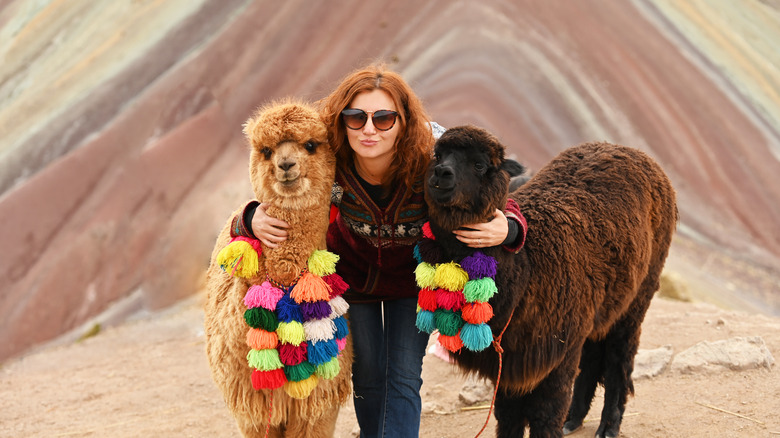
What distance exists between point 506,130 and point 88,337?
5.18 metres

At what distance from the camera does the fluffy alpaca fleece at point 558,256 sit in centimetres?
211

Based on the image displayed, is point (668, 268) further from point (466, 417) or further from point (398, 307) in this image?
point (398, 307)

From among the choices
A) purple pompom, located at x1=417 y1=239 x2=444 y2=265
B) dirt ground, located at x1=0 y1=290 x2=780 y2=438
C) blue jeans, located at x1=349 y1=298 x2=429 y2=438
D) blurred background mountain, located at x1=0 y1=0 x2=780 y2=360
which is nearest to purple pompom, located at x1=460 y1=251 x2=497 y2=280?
purple pompom, located at x1=417 y1=239 x2=444 y2=265

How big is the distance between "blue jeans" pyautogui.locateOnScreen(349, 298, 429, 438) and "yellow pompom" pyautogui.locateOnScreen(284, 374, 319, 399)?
10.6 inches

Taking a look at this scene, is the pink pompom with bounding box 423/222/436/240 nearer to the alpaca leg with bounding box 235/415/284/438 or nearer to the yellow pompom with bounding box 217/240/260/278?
the yellow pompom with bounding box 217/240/260/278

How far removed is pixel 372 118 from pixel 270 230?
21.3 inches

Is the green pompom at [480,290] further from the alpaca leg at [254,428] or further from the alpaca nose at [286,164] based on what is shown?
the alpaca leg at [254,428]

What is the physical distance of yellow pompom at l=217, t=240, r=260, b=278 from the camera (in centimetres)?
212

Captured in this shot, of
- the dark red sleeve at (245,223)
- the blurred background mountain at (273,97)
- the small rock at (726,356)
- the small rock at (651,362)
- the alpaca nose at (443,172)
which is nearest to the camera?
the alpaca nose at (443,172)

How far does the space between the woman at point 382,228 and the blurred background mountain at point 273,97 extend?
405 cm

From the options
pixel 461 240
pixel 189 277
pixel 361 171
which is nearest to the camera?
pixel 461 240

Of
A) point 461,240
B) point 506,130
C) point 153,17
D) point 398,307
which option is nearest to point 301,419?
point 398,307

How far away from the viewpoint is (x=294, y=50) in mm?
7262

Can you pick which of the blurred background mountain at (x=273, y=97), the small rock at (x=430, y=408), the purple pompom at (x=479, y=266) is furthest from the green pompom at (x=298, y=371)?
the blurred background mountain at (x=273, y=97)
